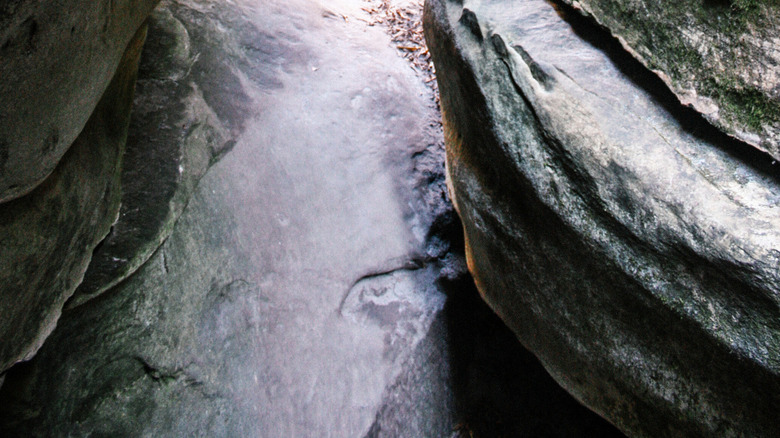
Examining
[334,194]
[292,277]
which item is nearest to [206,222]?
[292,277]

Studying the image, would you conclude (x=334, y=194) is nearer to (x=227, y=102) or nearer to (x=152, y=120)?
(x=227, y=102)

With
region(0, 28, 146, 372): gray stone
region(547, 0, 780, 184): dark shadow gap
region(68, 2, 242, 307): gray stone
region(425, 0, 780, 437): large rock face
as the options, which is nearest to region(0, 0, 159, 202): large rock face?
region(0, 28, 146, 372): gray stone


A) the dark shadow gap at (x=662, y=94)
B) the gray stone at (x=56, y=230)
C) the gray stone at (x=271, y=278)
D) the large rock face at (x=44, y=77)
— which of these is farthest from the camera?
the gray stone at (x=271, y=278)

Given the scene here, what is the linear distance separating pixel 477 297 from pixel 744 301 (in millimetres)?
1405

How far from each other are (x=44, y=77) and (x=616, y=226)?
1.64 m

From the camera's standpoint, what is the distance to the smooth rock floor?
6.63 ft

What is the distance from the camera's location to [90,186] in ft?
6.03

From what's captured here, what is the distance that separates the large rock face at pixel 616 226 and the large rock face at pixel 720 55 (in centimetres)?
5

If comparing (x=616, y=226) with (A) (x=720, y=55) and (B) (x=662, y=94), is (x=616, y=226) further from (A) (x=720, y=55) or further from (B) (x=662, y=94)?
(A) (x=720, y=55)

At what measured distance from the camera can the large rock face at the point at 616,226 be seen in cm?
144

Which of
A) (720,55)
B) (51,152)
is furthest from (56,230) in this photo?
(720,55)

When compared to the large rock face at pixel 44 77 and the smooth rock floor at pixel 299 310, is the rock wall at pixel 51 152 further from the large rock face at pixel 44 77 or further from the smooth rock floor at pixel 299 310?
the smooth rock floor at pixel 299 310

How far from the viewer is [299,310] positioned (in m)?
2.40

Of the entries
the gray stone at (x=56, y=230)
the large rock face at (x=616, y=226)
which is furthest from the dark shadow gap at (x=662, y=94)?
the gray stone at (x=56, y=230)
